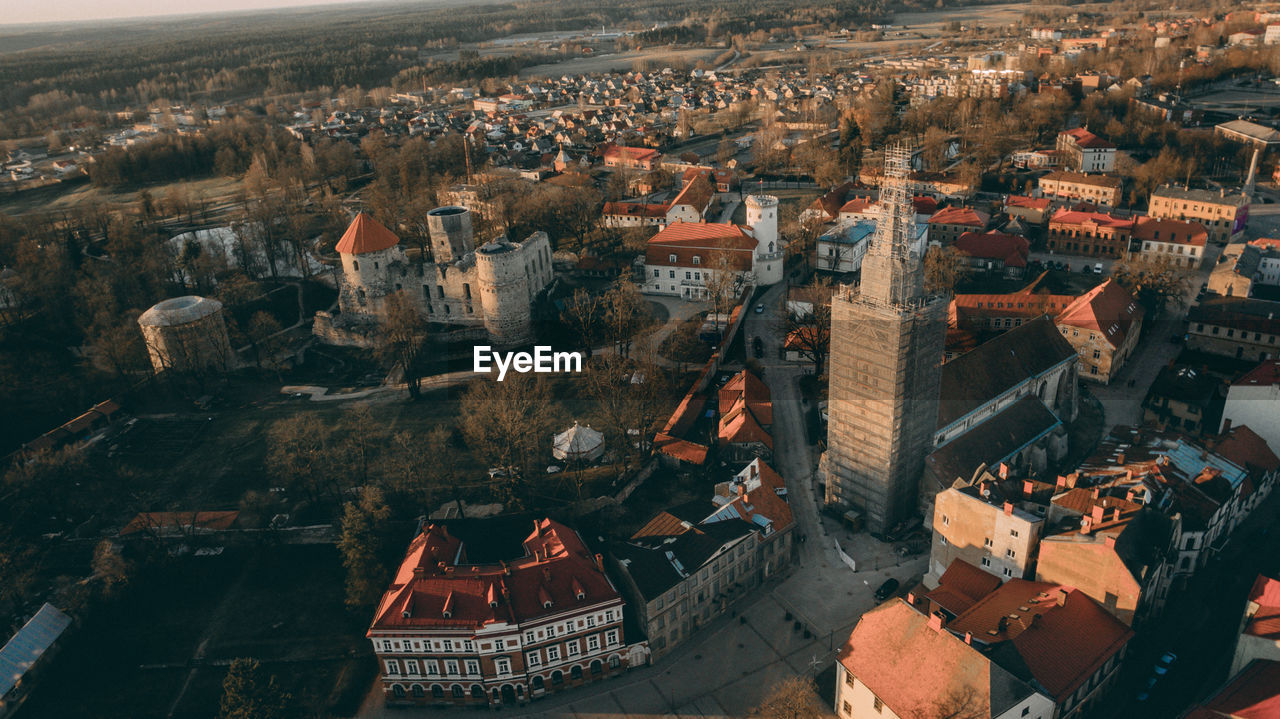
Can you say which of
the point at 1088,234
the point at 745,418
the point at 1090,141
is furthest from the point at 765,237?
the point at 1090,141

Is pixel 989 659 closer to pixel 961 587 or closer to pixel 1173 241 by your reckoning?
pixel 961 587

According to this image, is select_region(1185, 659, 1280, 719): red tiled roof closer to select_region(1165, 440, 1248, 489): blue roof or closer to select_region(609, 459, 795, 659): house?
select_region(1165, 440, 1248, 489): blue roof

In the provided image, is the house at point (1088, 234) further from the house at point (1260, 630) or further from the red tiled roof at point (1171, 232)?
the house at point (1260, 630)

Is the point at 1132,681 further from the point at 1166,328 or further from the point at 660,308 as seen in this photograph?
the point at 660,308

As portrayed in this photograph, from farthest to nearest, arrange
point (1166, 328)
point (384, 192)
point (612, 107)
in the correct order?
point (612, 107) → point (384, 192) → point (1166, 328)

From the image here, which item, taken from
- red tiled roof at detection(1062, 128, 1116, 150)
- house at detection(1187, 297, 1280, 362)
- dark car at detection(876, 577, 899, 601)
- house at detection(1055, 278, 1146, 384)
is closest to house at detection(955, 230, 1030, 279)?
house at detection(1055, 278, 1146, 384)

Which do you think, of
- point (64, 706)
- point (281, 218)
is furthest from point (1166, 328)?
point (281, 218)
